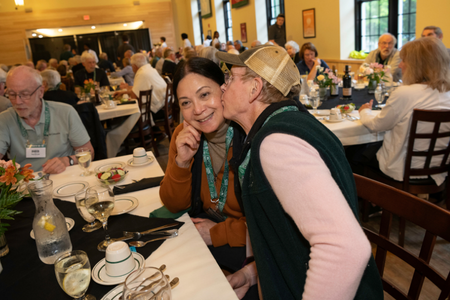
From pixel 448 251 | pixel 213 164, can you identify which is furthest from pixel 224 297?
pixel 448 251

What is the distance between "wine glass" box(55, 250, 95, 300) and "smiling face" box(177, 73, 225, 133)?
2.46ft

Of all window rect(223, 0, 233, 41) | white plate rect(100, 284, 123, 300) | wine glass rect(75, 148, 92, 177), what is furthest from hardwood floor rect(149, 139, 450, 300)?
window rect(223, 0, 233, 41)

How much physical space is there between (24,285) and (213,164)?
921 millimetres

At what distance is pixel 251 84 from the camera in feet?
3.60

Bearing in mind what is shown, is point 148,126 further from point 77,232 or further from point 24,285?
point 24,285

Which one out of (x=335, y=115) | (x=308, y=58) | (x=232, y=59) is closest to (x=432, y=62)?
(x=335, y=115)

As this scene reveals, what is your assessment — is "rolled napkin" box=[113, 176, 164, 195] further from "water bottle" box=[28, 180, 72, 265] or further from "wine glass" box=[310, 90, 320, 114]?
"wine glass" box=[310, 90, 320, 114]

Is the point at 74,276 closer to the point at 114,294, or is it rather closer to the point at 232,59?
the point at 114,294

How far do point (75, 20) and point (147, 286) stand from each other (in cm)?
1741

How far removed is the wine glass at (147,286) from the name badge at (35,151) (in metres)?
1.94

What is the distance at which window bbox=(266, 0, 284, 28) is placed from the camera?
964 centimetres

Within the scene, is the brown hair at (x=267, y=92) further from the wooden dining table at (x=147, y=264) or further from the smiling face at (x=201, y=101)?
the wooden dining table at (x=147, y=264)

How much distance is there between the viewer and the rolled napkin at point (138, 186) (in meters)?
1.67

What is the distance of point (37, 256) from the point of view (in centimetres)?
119
